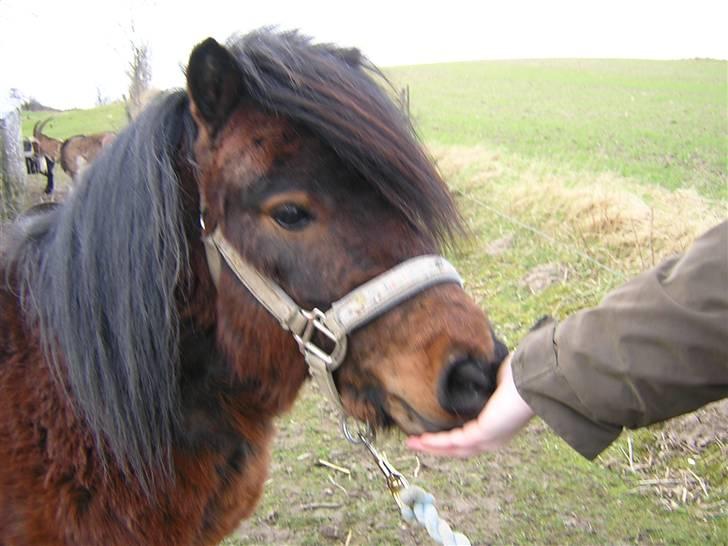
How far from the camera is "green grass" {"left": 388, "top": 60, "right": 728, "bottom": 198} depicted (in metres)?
13.6

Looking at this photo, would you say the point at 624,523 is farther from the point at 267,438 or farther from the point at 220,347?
the point at 220,347

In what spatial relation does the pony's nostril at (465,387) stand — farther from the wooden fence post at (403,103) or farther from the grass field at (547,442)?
the wooden fence post at (403,103)

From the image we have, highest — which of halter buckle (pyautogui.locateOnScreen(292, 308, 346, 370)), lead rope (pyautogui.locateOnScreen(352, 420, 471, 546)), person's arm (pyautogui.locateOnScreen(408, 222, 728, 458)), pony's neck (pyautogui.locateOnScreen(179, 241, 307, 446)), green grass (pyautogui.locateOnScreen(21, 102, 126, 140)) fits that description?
person's arm (pyautogui.locateOnScreen(408, 222, 728, 458))

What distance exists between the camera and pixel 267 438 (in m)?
2.35

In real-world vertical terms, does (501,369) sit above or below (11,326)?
above

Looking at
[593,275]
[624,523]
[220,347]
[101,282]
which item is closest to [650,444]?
[624,523]

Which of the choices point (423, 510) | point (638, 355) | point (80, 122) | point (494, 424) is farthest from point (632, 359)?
point (80, 122)

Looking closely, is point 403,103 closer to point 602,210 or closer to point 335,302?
point 335,302

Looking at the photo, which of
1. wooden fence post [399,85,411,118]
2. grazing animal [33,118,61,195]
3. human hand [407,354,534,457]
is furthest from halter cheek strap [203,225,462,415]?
grazing animal [33,118,61,195]

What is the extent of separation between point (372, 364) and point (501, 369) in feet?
1.16

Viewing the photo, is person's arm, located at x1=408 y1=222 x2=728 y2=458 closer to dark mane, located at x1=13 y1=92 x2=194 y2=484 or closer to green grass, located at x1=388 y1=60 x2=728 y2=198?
dark mane, located at x1=13 y1=92 x2=194 y2=484

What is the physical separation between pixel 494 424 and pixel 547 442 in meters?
3.34

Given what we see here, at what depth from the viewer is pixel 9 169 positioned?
869 centimetres

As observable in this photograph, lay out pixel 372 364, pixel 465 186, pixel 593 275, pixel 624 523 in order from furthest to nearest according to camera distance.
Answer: pixel 465 186, pixel 593 275, pixel 624 523, pixel 372 364
